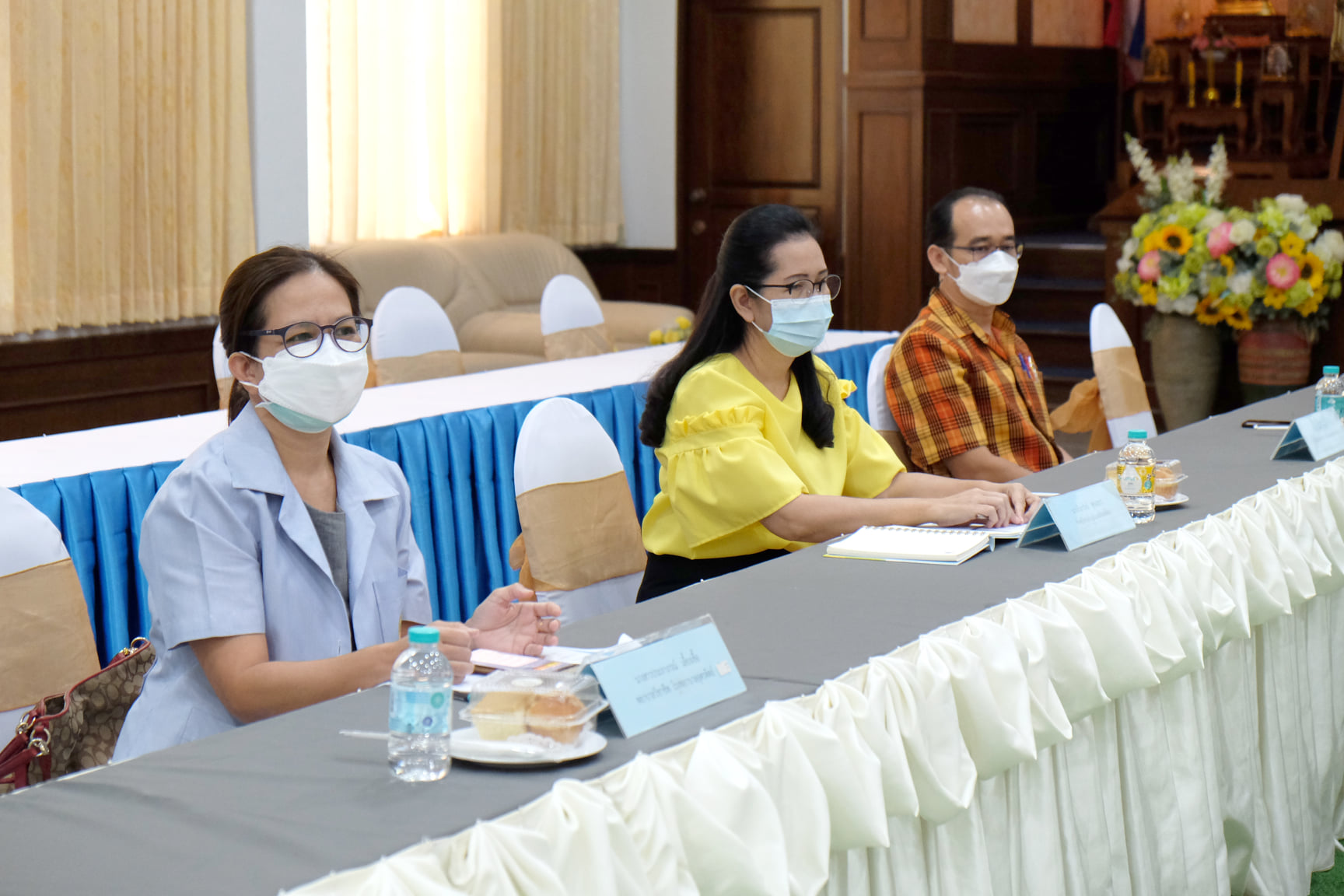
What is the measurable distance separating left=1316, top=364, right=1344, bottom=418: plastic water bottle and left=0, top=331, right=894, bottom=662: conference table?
1.44 m

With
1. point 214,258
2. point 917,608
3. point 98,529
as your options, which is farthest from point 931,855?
point 214,258

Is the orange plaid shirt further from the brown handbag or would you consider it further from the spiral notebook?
the brown handbag

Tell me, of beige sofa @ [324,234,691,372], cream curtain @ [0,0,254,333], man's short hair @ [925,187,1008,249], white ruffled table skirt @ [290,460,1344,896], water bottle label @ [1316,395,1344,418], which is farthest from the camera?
beige sofa @ [324,234,691,372]

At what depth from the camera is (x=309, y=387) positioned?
6.15 ft

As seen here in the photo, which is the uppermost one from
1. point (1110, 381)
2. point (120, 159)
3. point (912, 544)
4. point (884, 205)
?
point (120, 159)

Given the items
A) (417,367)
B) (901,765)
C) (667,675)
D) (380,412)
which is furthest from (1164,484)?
(417,367)

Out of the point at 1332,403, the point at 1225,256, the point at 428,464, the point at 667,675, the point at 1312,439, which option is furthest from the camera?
the point at 1225,256

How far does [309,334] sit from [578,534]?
2.77 feet

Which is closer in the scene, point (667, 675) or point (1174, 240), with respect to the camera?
point (667, 675)

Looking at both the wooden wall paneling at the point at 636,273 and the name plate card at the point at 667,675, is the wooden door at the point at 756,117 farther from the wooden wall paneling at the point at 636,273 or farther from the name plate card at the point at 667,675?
the name plate card at the point at 667,675

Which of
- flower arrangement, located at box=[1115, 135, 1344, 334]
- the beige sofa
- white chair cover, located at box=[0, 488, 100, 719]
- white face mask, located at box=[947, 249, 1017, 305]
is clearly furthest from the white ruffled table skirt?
the beige sofa

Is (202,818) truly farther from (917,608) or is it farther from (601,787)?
(917,608)

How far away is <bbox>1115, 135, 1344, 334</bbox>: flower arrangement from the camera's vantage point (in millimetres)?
5699

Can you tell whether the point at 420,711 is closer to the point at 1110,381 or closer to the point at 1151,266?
the point at 1110,381
